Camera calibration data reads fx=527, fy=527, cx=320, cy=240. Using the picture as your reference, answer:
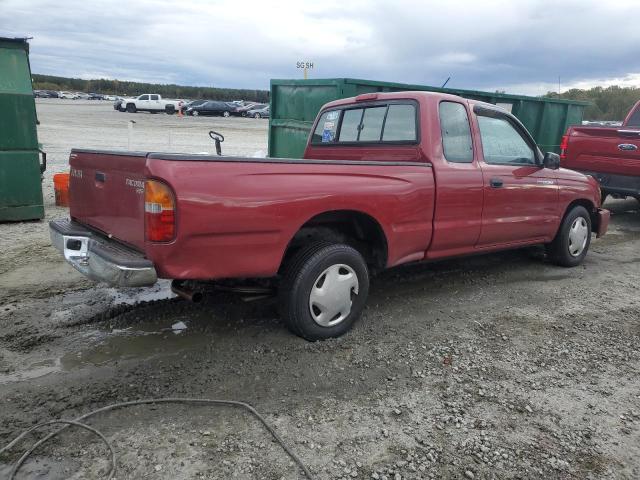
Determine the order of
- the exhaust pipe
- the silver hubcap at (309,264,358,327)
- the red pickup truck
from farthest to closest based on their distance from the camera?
the silver hubcap at (309,264,358,327)
the exhaust pipe
the red pickup truck

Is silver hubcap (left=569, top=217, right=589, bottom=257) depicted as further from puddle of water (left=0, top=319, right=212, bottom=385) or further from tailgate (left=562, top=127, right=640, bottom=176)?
puddle of water (left=0, top=319, right=212, bottom=385)

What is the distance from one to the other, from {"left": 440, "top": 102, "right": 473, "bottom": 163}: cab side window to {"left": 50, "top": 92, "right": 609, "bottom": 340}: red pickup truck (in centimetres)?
1

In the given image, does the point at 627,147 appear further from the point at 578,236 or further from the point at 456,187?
the point at 456,187

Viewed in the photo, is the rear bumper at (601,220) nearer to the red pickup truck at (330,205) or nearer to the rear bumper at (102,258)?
the red pickup truck at (330,205)

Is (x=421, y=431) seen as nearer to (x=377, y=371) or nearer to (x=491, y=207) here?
(x=377, y=371)

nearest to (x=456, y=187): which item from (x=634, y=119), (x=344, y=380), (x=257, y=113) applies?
(x=344, y=380)

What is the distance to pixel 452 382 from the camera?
339 centimetres

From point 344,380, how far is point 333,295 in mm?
692

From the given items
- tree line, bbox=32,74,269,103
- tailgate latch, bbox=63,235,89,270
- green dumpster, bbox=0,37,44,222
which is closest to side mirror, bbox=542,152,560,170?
tailgate latch, bbox=63,235,89,270

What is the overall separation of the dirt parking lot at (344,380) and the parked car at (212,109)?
44271 millimetres

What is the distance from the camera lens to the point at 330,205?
368 cm

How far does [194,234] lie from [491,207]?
294cm

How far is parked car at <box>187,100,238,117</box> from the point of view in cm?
4736

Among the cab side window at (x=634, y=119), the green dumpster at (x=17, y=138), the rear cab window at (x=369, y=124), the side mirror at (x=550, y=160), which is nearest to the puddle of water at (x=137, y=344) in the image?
the rear cab window at (x=369, y=124)
